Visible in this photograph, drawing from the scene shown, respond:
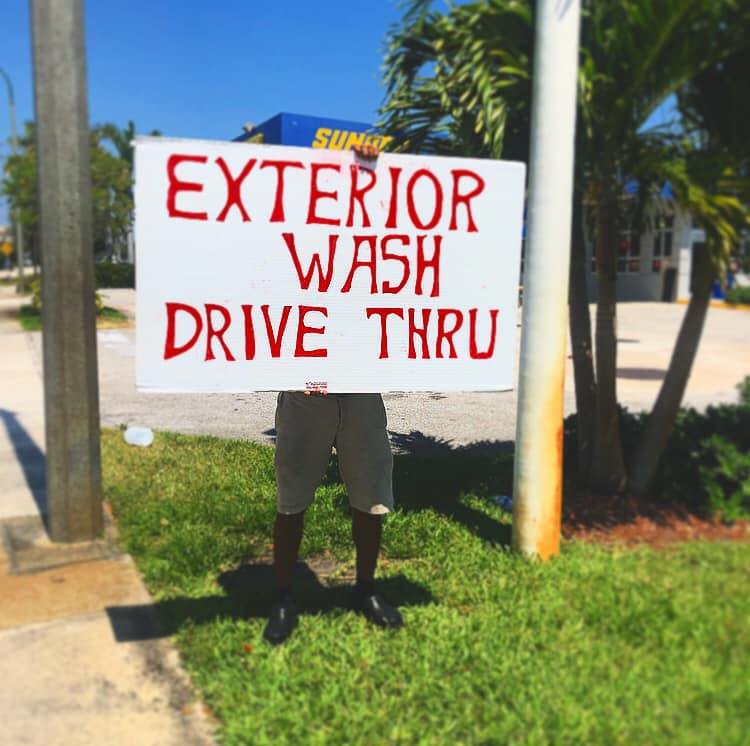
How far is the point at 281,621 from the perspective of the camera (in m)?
3.05

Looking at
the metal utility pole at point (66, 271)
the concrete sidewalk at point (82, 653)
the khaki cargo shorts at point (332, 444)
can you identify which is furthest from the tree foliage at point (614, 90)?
the concrete sidewalk at point (82, 653)

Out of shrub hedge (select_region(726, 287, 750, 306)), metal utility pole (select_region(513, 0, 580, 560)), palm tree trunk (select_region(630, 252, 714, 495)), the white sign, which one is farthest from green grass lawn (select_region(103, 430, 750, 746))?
shrub hedge (select_region(726, 287, 750, 306))

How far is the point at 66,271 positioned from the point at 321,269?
1655 millimetres

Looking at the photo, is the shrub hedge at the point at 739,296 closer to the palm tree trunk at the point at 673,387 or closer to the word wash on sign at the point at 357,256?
the palm tree trunk at the point at 673,387

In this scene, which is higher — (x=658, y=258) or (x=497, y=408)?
(x=658, y=258)

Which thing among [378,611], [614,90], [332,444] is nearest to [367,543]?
[378,611]

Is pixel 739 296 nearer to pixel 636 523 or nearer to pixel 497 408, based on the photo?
pixel 636 523

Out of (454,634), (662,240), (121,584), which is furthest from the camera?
(662,240)

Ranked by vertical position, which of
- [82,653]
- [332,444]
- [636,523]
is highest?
[332,444]

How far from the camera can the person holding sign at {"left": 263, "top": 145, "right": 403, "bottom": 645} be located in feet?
10.1

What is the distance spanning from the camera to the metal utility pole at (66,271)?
3748 mm

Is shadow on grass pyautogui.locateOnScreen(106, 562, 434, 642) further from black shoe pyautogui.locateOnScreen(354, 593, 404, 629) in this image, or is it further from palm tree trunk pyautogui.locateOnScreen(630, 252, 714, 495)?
palm tree trunk pyautogui.locateOnScreen(630, 252, 714, 495)

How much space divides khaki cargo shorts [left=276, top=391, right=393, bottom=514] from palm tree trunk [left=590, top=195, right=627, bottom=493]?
1443mm

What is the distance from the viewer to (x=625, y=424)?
14.0 ft
